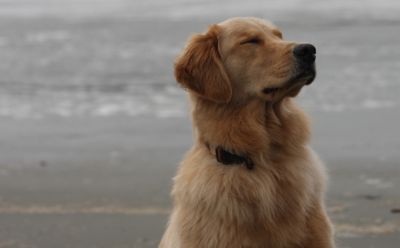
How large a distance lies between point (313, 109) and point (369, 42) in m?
5.20

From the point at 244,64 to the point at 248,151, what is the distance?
574 mm

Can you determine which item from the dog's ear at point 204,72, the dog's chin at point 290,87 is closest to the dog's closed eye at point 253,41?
the dog's ear at point 204,72

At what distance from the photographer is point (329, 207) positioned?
710cm

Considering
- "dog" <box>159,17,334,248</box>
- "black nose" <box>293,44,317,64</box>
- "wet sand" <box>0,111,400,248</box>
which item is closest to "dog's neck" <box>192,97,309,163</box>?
"dog" <box>159,17,334,248</box>

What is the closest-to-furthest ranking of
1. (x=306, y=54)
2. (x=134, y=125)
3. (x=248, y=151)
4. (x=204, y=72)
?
(x=306, y=54)
(x=248, y=151)
(x=204, y=72)
(x=134, y=125)

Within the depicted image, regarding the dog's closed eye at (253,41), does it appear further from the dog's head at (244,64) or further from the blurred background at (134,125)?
the blurred background at (134,125)

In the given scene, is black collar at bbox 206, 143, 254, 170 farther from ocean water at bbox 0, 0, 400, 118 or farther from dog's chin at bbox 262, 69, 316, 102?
ocean water at bbox 0, 0, 400, 118

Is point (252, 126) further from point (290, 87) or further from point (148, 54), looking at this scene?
point (148, 54)

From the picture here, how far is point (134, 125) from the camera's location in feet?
34.4

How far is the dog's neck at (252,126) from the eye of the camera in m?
5.02

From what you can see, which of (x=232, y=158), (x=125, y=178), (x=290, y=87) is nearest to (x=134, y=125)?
(x=125, y=178)

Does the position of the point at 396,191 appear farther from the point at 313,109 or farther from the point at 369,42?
the point at 369,42

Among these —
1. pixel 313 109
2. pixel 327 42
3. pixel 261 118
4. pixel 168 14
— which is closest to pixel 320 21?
pixel 327 42

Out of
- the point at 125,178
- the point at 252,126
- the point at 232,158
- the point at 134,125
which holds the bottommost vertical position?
the point at 134,125
